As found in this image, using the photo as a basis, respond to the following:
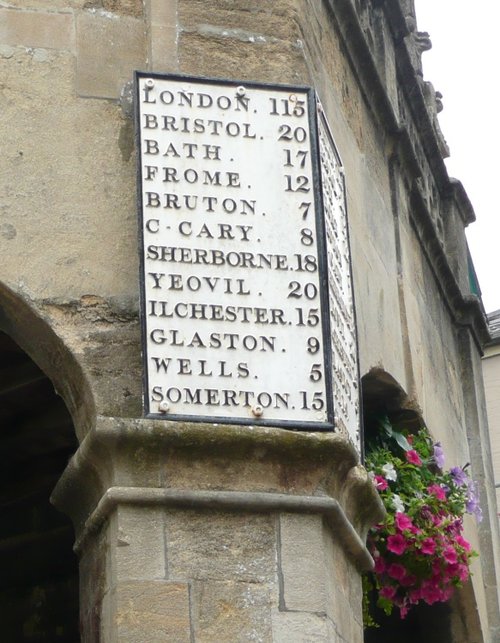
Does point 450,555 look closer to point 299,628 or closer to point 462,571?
point 462,571

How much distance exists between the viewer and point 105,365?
5.10 meters

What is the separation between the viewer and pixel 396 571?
633 centimetres

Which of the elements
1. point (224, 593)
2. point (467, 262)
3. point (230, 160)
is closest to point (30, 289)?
point (230, 160)

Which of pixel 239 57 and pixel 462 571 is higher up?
pixel 239 57

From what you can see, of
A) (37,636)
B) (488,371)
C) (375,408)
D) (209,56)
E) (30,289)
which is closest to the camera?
(30,289)

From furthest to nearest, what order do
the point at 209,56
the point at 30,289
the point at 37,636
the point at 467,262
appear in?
the point at 467,262 → the point at 37,636 → the point at 209,56 → the point at 30,289

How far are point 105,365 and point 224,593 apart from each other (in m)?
0.82

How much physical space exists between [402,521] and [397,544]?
0.10m

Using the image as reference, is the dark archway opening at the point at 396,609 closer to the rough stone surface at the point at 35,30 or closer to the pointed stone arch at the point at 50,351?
the pointed stone arch at the point at 50,351

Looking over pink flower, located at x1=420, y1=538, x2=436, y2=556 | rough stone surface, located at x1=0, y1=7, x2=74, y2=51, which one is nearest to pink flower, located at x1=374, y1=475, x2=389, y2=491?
pink flower, located at x1=420, y1=538, x2=436, y2=556

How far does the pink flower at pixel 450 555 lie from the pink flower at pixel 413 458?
17.2 inches

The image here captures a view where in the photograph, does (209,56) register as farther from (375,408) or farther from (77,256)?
(375,408)

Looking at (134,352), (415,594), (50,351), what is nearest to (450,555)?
(415,594)

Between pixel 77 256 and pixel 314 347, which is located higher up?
pixel 77 256
